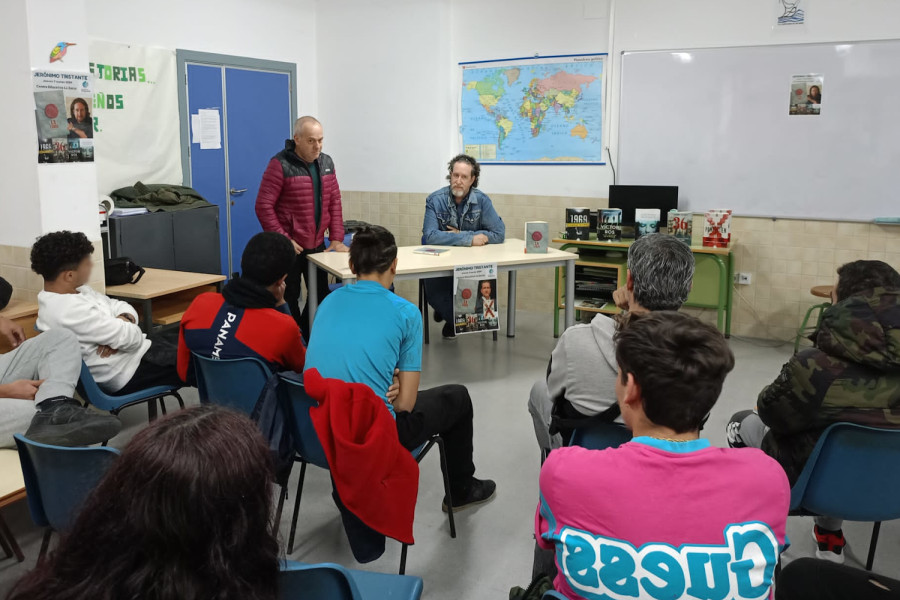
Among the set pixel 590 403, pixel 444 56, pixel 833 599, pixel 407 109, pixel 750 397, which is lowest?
pixel 750 397

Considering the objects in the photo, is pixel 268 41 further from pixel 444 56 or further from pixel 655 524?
pixel 655 524

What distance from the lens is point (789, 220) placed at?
5.59m

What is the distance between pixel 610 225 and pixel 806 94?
5.13 feet

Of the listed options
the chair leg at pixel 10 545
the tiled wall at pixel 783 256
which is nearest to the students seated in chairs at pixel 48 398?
the chair leg at pixel 10 545

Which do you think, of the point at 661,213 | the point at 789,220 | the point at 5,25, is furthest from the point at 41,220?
the point at 789,220

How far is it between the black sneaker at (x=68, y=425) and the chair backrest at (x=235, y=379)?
0.33 m

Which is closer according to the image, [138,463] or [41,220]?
[138,463]

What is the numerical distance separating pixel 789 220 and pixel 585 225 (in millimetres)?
1413

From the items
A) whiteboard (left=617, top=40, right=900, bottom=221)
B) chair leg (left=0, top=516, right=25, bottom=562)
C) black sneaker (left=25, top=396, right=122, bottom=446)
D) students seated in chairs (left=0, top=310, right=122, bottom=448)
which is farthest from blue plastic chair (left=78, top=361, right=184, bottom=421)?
whiteboard (left=617, top=40, right=900, bottom=221)

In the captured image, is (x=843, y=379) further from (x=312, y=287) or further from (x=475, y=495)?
(x=312, y=287)

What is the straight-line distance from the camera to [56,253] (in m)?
3.21

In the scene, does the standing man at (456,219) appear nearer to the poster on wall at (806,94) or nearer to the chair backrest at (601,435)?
the poster on wall at (806,94)

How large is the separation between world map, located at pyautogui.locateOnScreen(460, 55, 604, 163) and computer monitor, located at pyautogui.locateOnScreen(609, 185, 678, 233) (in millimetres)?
452

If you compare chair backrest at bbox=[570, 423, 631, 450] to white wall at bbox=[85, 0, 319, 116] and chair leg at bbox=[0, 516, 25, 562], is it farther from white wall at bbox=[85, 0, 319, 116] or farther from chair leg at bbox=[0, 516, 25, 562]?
white wall at bbox=[85, 0, 319, 116]
